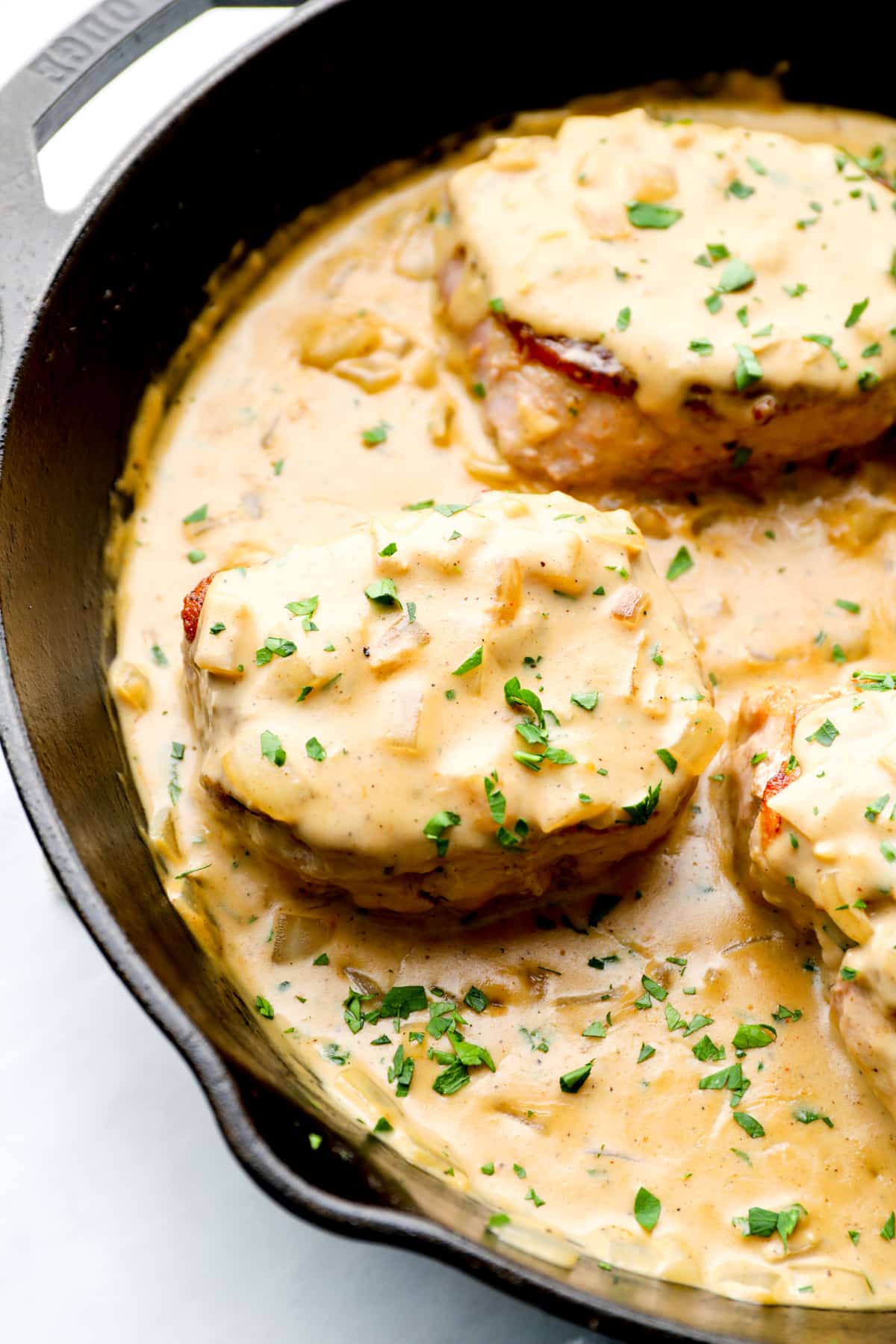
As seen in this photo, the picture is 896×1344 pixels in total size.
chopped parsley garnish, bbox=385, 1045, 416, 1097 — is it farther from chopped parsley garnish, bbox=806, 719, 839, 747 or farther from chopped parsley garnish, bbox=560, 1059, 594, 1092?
chopped parsley garnish, bbox=806, 719, 839, 747

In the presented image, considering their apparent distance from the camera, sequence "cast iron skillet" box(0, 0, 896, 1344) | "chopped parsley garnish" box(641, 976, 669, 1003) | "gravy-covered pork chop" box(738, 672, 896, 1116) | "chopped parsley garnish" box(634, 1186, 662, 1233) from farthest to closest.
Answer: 1. "chopped parsley garnish" box(641, 976, 669, 1003)
2. "chopped parsley garnish" box(634, 1186, 662, 1233)
3. "gravy-covered pork chop" box(738, 672, 896, 1116)
4. "cast iron skillet" box(0, 0, 896, 1344)

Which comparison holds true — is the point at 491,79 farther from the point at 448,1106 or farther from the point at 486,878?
the point at 448,1106

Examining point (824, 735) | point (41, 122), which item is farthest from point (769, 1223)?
point (41, 122)

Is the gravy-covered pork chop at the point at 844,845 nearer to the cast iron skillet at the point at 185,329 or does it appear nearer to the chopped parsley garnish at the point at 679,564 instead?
the cast iron skillet at the point at 185,329

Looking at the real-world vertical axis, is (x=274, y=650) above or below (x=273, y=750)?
above

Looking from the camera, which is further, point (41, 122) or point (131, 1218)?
point (131, 1218)

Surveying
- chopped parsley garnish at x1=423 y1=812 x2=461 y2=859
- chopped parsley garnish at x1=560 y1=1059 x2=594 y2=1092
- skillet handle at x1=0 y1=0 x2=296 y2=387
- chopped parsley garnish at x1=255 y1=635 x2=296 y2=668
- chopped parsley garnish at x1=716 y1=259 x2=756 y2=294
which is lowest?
chopped parsley garnish at x1=560 y1=1059 x2=594 y2=1092

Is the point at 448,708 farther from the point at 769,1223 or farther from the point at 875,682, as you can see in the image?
the point at 769,1223

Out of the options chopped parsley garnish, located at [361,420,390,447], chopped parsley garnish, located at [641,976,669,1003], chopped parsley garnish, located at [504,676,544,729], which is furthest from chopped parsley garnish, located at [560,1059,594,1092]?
chopped parsley garnish, located at [361,420,390,447]

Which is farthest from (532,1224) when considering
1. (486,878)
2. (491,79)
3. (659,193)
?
(491,79)
